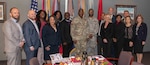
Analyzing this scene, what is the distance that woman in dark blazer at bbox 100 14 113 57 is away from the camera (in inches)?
209

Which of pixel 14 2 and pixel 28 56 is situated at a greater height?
pixel 14 2

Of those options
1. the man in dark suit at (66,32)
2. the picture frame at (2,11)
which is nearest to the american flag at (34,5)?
the picture frame at (2,11)

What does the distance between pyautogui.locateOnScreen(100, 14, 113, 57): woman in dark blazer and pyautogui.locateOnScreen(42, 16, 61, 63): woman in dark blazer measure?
124 cm

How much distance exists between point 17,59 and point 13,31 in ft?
1.83

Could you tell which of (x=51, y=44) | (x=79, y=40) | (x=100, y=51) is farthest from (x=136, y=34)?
(x=51, y=44)

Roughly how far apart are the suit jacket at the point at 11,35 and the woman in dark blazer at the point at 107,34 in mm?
2096

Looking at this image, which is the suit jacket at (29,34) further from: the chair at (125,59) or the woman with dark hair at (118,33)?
the woman with dark hair at (118,33)

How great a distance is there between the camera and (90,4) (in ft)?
23.7

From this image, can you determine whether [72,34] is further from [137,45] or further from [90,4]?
[90,4]

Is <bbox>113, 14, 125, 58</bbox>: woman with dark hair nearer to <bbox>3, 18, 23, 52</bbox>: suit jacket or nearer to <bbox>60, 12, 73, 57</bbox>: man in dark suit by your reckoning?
<bbox>60, 12, 73, 57</bbox>: man in dark suit

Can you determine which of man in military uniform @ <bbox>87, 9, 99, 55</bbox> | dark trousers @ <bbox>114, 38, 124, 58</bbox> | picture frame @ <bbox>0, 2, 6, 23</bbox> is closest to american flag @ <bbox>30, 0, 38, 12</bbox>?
picture frame @ <bbox>0, 2, 6, 23</bbox>

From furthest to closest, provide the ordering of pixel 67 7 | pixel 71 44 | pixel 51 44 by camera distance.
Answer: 1. pixel 67 7
2. pixel 71 44
3. pixel 51 44

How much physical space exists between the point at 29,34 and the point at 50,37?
2.07 feet

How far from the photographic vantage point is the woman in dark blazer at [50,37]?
465 cm
